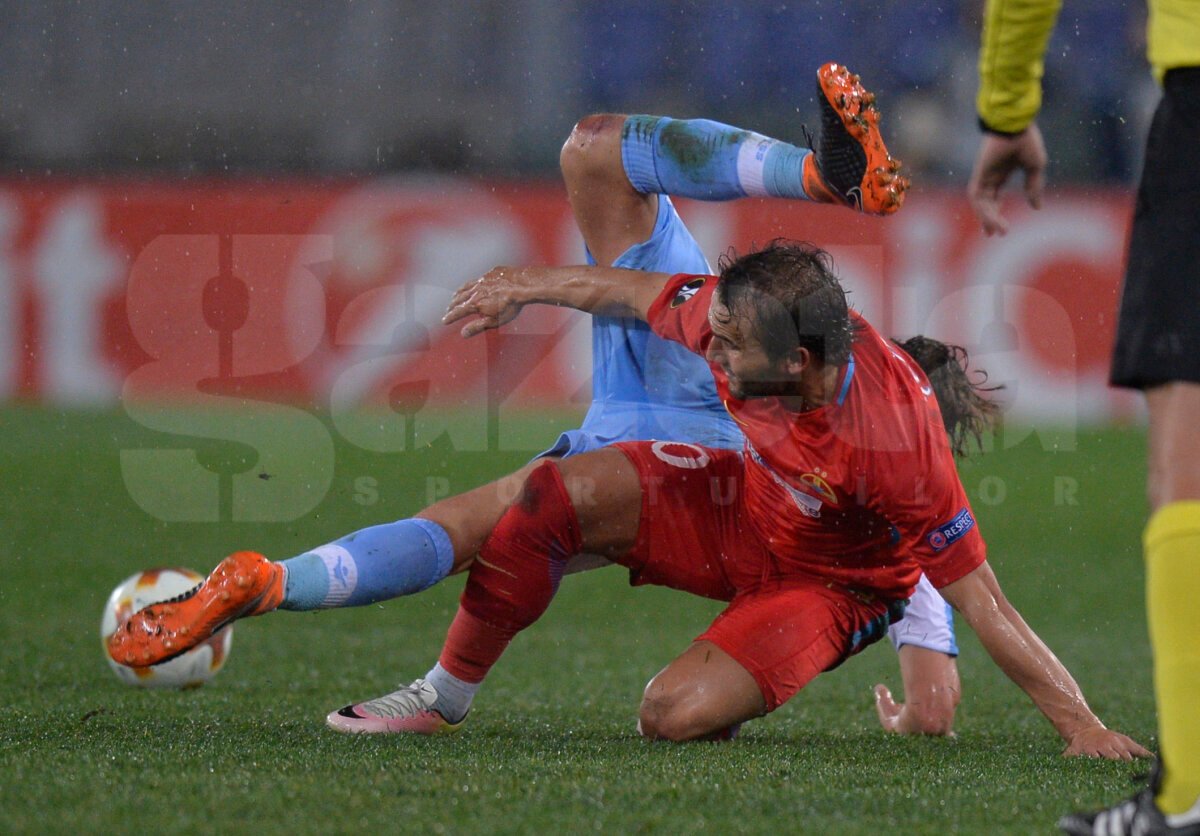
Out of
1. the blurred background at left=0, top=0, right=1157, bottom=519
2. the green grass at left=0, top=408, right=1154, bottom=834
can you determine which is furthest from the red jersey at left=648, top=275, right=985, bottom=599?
the blurred background at left=0, top=0, right=1157, bottom=519

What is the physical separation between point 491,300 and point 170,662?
1229 millimetres

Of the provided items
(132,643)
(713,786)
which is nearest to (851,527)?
(713,786)

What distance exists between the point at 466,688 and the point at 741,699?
0.63 meters

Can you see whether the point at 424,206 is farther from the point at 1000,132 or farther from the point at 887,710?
the point at 1000,132

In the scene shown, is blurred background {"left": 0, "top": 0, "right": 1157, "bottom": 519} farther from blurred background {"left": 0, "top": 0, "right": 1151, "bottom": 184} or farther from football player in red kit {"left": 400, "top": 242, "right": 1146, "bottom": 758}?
football player in red kit {"left": 400, "top": 242, "right": 1146, "bottom": 758}

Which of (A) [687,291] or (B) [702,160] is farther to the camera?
(B) [702,160]

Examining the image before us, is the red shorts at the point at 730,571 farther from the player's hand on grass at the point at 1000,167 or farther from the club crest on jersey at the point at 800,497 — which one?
the player's hand on grass at the point at 1000,167

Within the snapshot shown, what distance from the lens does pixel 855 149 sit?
322cm

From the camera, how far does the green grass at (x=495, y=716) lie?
230 centimetres

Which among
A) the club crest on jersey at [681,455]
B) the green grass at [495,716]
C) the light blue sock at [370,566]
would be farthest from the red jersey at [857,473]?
the light blue sock at [370,566]

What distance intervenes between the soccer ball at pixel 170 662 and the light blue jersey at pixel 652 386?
108 cm

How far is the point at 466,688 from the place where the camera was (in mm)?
3336

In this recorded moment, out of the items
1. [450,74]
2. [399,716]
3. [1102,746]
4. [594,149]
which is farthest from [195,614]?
[450,74]

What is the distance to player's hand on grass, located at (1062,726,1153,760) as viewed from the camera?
2.91 meters
